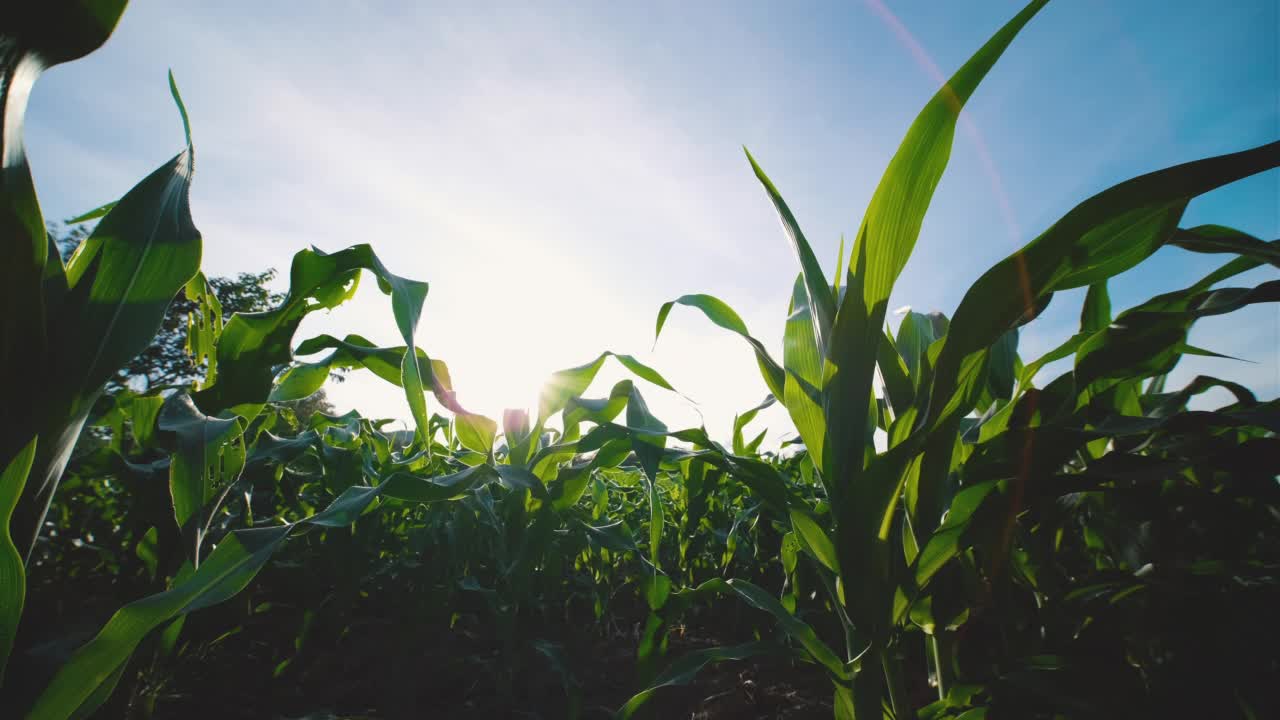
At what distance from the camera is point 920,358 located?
30.3 inches

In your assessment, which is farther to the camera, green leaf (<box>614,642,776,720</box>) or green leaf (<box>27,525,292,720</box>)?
green leaf (<box>614,642,776,720</box>)

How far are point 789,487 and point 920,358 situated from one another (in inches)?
17.9

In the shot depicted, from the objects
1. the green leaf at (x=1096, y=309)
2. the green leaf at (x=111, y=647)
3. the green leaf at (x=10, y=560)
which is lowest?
the green leaf at (x=111, y=647)

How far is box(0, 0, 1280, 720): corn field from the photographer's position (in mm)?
577

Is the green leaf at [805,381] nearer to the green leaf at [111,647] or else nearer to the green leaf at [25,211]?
the green leaf at [111,647]

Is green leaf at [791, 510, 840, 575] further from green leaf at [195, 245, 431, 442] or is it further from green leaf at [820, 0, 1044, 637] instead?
green leaf at [195, 245, 431, 442]

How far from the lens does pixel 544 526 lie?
1.32 metres

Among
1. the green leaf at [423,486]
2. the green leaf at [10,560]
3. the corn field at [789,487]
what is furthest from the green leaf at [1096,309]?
the green leaf at [10,560]

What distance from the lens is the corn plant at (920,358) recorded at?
1.86ft

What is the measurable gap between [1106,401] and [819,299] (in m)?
0.77

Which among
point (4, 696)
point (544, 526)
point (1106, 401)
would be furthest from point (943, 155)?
point (4, 696)

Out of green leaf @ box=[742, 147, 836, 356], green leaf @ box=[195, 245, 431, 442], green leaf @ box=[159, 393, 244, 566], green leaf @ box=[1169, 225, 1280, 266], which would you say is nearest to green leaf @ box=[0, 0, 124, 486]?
green leaf @ box=[159, 393, 244, 566]

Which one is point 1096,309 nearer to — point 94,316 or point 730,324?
point 730,324

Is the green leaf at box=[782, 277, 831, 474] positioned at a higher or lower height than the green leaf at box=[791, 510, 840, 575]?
higher
